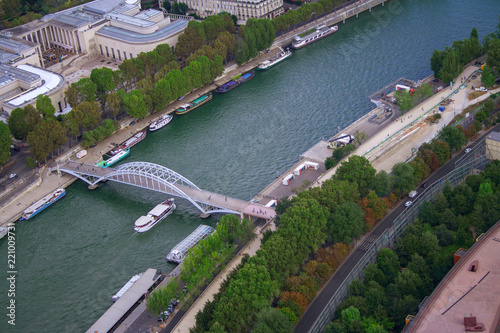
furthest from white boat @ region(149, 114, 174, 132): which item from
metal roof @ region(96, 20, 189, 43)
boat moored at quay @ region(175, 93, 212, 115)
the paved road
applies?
the paved road

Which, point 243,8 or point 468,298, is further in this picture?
point 243,8

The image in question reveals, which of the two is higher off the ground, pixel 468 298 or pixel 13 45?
pixel 13 45

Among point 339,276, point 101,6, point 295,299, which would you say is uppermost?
point 101,6

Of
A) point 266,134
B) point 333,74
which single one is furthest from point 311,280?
point 333,74

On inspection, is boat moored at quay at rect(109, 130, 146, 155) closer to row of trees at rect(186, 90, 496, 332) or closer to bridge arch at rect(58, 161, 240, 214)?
bridge arch at rect(58, 161, 240, 214)

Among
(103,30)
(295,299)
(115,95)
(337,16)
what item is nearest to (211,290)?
(295,299)

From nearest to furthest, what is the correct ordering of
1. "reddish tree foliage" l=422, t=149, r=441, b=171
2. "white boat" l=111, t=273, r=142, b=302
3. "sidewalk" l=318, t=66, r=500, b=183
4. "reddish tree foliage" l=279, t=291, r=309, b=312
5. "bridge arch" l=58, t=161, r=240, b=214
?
"reddish tree foliage" l=279, t=291, r=309, b=312, "white boat" l=111, t=273, r=142, b=302, "bridge arch" l=58, t=161, r=240, b=214, "reddish tree foliage" l=422, t=149, r=441, b=171, "sidewalk" l=318, t=66, r=500, b=183

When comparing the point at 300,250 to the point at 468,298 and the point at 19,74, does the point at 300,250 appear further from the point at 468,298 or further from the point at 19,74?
the point at 19,74
